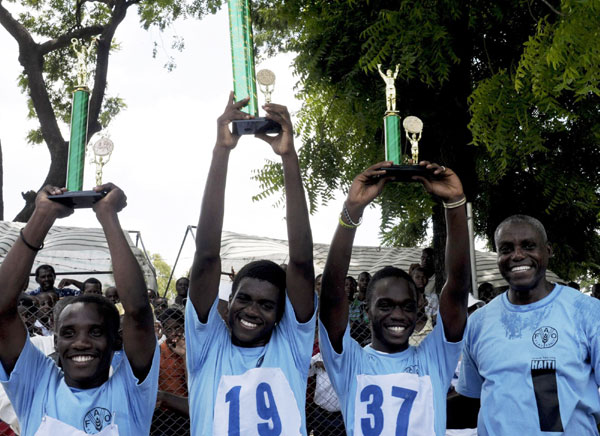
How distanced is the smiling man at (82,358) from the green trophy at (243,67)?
62cm

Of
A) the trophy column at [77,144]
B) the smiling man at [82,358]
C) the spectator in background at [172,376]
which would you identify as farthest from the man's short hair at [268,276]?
the spectator in background at [172,376]

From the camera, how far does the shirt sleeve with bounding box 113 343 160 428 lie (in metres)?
2.88

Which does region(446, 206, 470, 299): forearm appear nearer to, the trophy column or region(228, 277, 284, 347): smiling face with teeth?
region(228, 277, 284, 347): smiling face with teeth

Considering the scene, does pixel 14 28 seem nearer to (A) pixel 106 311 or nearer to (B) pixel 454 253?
(A) pixel 106 311

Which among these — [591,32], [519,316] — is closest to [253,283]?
[519,316]

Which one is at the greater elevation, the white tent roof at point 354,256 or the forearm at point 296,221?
the white tent roof at point 354,256

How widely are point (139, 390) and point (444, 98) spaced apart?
495cm

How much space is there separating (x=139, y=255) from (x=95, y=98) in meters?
3.94

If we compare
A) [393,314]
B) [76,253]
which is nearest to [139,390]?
[393,314]

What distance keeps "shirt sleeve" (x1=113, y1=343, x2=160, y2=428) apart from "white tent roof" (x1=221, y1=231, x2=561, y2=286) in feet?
24.5

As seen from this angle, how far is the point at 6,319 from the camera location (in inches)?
111

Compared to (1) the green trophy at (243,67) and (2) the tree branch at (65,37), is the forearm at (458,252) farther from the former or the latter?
(2) the tree branch at (65,37)

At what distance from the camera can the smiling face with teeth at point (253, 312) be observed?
3016mm

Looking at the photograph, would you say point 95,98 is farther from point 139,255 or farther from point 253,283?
point 253,283
